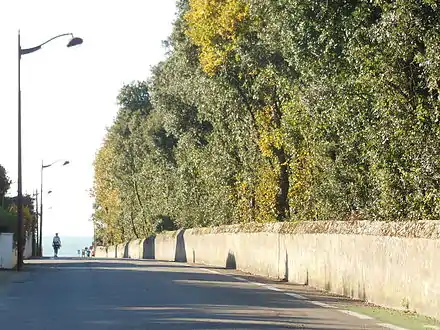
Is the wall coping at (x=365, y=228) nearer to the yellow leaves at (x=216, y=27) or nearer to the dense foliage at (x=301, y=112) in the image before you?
the dense foliage at (x=301, y=112)

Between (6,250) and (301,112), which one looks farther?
(301,112)

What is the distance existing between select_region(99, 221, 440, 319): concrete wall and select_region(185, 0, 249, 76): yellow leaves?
9.27m

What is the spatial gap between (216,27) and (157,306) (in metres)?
26.4

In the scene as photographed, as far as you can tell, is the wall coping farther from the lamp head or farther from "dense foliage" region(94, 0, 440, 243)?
the lamp head

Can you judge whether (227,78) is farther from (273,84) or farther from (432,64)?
(432,64)

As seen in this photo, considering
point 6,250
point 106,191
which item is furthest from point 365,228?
point 106,191

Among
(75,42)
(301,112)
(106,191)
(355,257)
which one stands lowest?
(355,257)

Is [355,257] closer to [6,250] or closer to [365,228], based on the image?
[365,228]

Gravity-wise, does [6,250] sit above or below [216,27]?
below

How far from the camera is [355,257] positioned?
61.9ft

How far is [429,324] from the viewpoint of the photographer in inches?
544

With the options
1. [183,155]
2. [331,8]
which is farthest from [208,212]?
[331,8]

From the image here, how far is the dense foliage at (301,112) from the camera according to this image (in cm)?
2123

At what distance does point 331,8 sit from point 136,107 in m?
66.6
